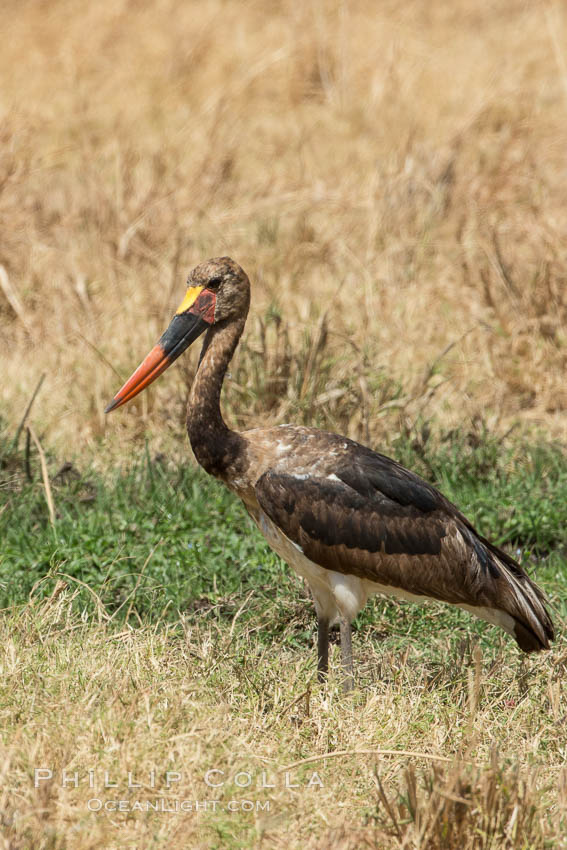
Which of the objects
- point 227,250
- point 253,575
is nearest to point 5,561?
point 253,575

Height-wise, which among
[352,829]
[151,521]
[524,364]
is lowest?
[352,829]

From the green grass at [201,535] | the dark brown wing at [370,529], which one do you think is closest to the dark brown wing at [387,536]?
the dark brown wing at [370,529]

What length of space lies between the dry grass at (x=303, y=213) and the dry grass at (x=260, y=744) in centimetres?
202

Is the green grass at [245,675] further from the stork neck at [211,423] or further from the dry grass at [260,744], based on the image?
the stork neck at [211,423]

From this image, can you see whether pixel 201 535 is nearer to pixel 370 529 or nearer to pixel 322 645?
pixel 322 645

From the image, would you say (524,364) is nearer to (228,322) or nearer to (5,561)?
(228,322)

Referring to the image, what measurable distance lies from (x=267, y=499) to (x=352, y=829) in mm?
1240

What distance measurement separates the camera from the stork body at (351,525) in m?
3.80

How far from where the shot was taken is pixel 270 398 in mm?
5809

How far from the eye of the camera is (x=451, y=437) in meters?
5.72

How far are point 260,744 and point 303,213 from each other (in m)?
5.36

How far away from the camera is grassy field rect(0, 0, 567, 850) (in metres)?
2.94

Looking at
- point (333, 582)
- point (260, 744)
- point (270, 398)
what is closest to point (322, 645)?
point (333, 582)

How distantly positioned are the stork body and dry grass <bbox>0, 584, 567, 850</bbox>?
23 cm
